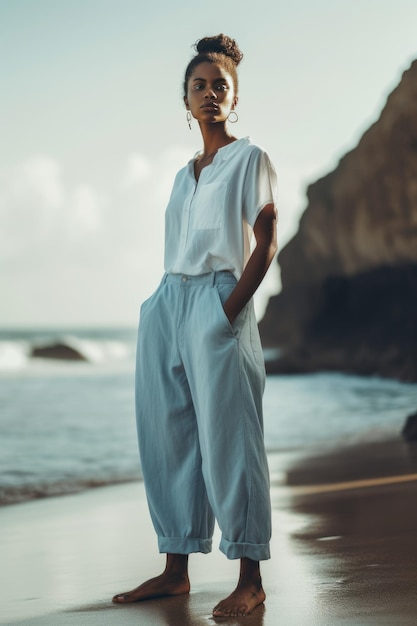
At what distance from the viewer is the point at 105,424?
955 centimetres

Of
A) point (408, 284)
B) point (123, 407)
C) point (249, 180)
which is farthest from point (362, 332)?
point (249, 180)

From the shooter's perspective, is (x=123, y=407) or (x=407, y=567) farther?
(x=123, y=407)

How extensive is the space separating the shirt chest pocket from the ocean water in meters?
3.18

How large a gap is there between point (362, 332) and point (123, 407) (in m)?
16.7

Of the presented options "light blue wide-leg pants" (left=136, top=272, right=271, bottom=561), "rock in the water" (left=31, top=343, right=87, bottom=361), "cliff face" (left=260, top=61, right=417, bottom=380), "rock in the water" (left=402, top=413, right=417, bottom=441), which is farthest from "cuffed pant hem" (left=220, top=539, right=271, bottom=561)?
"rock in the water" (left=31, top=343, right=87, bottom=361)

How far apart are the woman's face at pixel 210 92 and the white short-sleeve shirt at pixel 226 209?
0.12 metres

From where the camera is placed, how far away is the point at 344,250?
99.5 feet

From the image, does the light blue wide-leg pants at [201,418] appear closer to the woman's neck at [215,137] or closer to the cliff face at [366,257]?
the woman's neck at [215,137]

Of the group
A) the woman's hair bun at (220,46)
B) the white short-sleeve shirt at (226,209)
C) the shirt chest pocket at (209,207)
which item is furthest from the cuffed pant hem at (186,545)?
the woman's hair bun at (220,46)

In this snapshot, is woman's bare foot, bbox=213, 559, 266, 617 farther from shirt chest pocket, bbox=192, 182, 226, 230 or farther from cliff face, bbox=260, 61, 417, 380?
cliff face, bbox=260, 61, 417, 380

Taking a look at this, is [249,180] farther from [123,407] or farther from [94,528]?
[123,407]

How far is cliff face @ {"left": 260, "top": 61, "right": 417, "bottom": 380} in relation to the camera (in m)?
24.0

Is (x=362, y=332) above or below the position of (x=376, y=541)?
above

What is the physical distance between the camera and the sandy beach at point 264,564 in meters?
2.52
